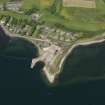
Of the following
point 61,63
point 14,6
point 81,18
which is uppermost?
point 61,63

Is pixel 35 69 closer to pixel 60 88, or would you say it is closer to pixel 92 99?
pixel 60 88

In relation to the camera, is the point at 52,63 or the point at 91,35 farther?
the point at 91,35

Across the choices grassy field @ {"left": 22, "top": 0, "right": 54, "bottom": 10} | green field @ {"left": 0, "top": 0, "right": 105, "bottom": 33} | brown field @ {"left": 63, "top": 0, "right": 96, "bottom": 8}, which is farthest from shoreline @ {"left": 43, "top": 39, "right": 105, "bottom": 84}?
grassy field @ {"left": 22, "top": 0, "right": 54, "bottom": 10}

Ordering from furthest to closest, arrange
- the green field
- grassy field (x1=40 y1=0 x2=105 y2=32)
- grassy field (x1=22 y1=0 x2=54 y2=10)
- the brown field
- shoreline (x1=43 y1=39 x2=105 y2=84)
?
the brown field → grassy field (x1=22 y1=0 x2=54 y2=10) → the green field → grassy field (x1=40 y1=0 x2=105 y2=32) → shoreline (x1=43 y1=39 x2=105 y2=84)

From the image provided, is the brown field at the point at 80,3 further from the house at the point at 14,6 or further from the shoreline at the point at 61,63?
the shoreline at the point at 61,63

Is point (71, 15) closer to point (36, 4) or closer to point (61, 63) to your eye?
point (36, 4)

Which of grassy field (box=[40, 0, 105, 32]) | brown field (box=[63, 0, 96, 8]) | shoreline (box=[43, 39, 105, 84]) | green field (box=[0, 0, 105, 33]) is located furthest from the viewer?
brown field (box=[63, 0, 96, 8])

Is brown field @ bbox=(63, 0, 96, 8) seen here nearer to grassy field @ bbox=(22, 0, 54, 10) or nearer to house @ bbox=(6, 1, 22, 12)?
grassy field @ bbox=(22, 0, 54, 10)

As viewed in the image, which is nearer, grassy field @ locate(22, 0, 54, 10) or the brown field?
grassy field @ locate(22, 0, 54, 10)

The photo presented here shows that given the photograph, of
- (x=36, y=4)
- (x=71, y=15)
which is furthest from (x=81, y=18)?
(x=36, y=4)

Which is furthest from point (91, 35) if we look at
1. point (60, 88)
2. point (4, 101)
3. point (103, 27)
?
point (4, 101)

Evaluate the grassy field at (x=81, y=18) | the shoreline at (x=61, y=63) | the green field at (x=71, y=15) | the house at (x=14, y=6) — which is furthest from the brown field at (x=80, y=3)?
the shoreline at (x=61, y=63)
